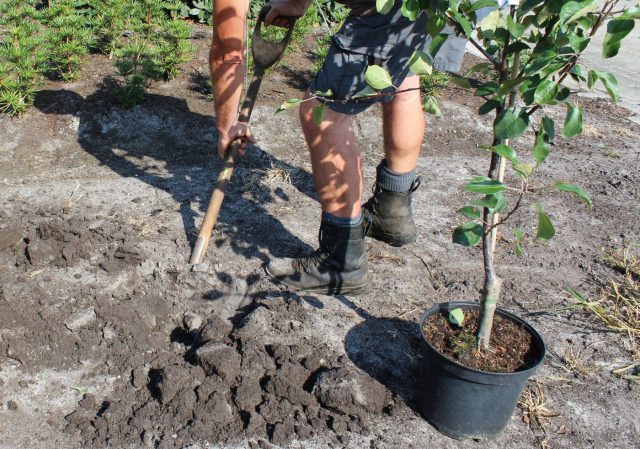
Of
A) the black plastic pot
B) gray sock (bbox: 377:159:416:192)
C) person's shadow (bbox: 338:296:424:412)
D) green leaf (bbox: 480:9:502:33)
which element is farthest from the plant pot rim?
gray sock (bbox: 377:159:416:192)

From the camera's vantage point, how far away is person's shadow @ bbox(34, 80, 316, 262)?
3.43 meters

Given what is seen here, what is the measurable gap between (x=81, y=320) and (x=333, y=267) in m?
1.03

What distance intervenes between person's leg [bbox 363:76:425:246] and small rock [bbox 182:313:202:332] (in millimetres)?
952

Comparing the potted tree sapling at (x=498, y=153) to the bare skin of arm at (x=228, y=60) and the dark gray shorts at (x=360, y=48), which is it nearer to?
the dark gray shorts at (x=360, y=48)

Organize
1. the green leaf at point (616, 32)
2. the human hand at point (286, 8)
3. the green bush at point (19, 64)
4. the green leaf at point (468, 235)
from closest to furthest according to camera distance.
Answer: the green leaf at point (616, 32)
the green leaf at point (468, 235)
the human hand at point (286, 8)
the green bush at point (19, 64)

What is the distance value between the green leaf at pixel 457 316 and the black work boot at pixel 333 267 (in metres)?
0.70

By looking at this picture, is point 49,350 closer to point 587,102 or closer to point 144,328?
point 144,328

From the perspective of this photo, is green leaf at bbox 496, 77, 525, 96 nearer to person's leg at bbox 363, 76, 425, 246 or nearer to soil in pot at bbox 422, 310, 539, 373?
soil in pot at bbox 422, 310, 539, 373

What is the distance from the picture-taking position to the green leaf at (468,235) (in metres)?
1.91

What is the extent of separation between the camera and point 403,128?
3.27 metres

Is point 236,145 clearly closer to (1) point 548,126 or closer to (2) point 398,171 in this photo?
(2) point 398,171

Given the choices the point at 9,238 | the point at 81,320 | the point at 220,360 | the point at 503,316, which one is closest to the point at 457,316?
the point at 503,316

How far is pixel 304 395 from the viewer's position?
236 cm

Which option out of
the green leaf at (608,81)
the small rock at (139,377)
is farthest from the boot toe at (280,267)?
the green leaf at (608,81)
